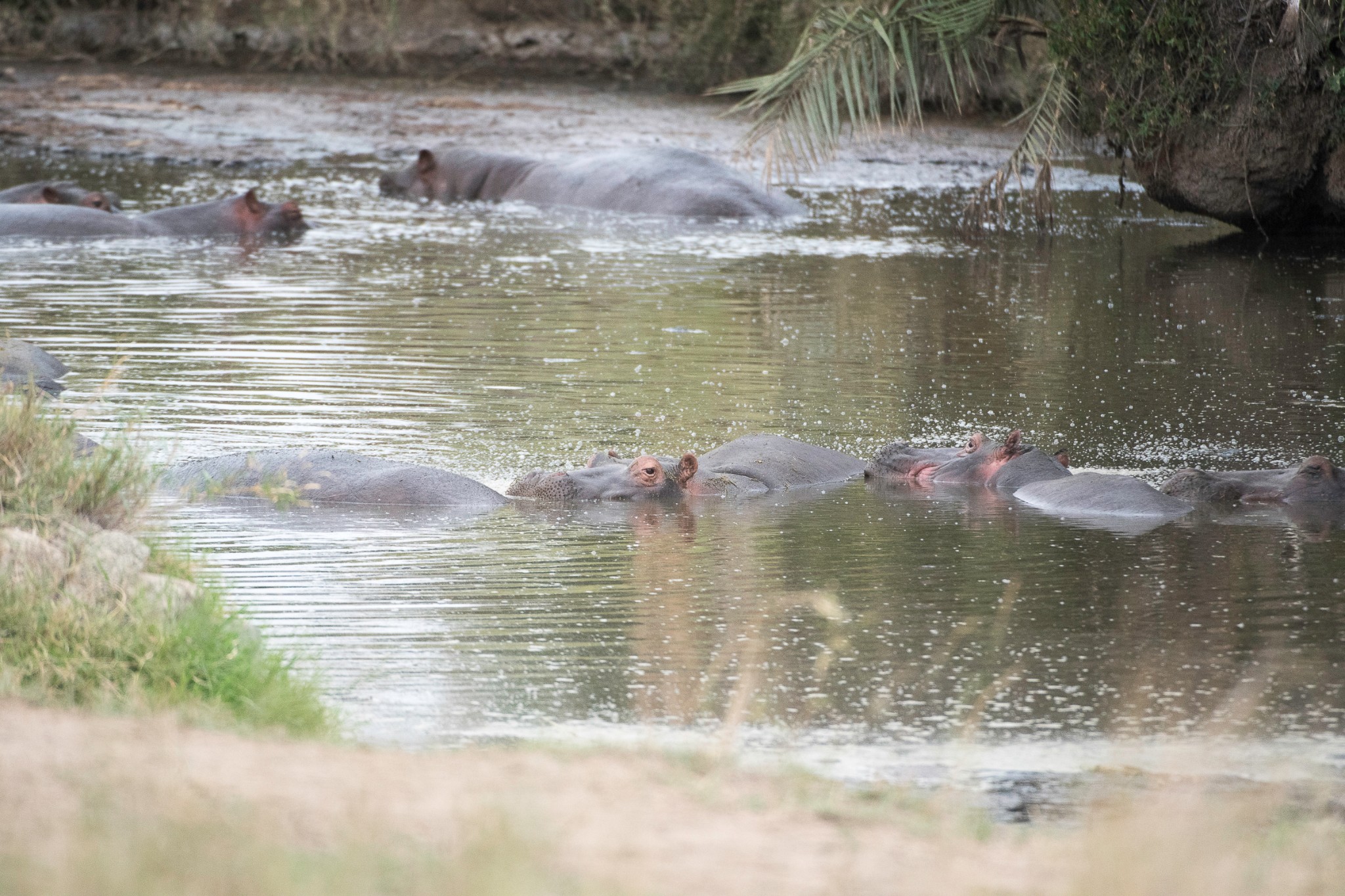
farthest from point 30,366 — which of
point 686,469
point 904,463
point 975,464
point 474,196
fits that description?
point 474,196

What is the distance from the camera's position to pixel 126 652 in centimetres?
421

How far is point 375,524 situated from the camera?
6480 millimetres

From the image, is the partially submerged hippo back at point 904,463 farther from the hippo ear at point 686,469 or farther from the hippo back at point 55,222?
the hippo back at point 55,222

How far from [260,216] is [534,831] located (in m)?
12.2

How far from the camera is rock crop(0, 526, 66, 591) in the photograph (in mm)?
4352

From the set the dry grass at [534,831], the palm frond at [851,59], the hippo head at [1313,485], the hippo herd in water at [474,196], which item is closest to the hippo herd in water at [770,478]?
the hippo head at [1313,485]

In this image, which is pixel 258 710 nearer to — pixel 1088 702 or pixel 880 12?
pixel 1088 702

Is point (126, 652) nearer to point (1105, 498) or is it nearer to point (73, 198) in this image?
point (1105, 498)

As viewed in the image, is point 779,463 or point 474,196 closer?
point 779,463

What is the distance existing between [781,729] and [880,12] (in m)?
9.94

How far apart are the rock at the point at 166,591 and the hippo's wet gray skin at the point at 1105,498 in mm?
3618

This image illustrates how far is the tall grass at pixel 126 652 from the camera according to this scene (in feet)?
13.3

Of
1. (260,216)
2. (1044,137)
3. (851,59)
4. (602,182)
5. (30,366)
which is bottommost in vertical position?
(30,366)

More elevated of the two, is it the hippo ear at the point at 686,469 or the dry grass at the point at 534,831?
the dry grass at the point at 534,831
